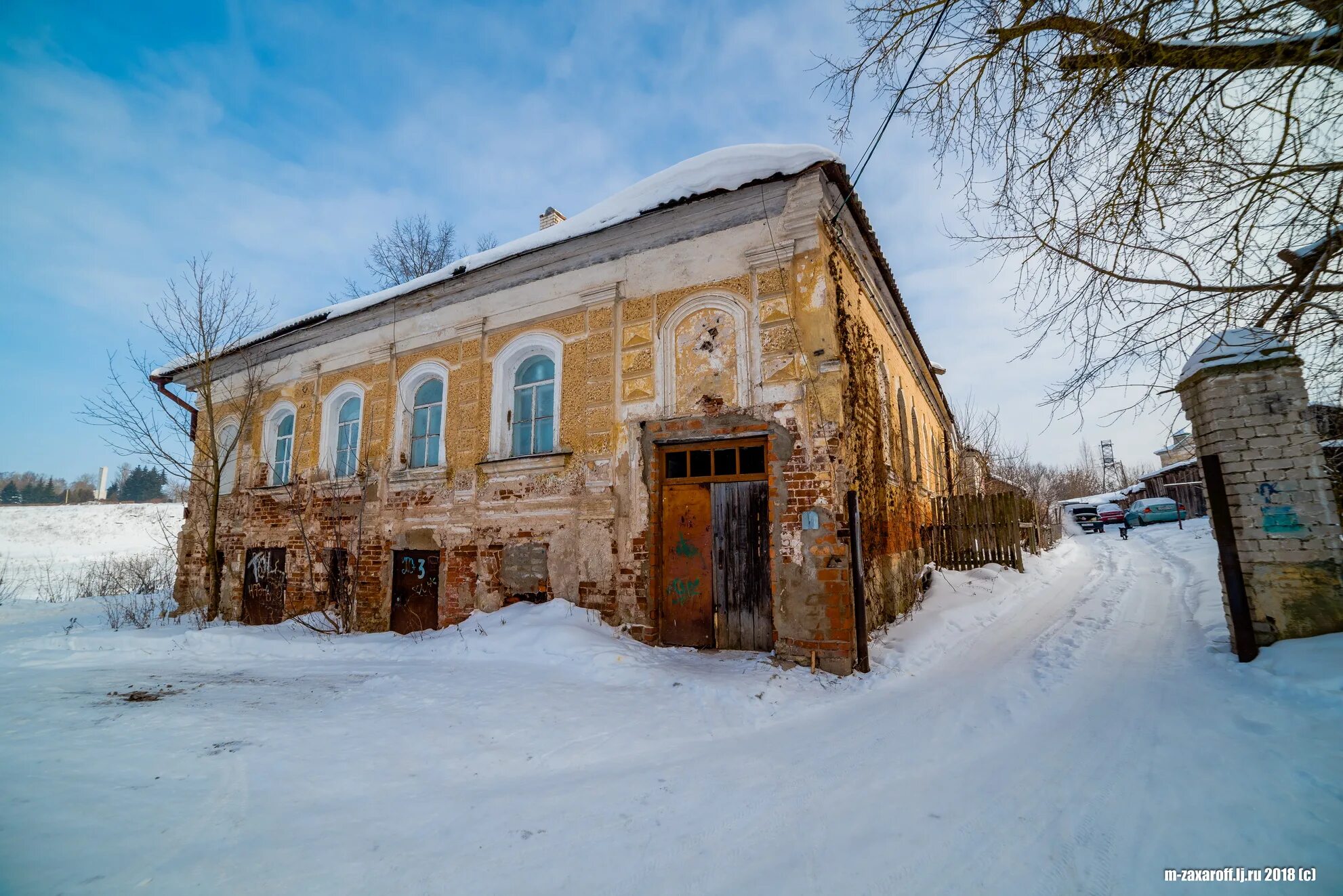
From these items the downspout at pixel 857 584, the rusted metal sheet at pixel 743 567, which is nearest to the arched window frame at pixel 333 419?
the rusted metal sheet at pixel 743 567

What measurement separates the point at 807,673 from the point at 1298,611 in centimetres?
400

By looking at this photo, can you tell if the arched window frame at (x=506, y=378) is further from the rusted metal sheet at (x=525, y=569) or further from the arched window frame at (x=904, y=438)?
the arched window frame at (x=904, y=438)

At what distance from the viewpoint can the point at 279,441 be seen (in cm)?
1068

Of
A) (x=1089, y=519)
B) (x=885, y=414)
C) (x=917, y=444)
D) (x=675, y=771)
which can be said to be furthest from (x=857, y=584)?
(x=1089, y=519)

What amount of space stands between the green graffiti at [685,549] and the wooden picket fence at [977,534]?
5921mm

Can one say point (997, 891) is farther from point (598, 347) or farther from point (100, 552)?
point (100, 552)

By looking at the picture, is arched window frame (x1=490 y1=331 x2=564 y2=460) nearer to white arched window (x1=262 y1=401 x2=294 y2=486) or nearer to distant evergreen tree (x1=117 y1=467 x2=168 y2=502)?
white arched window (x1=262 y1=401 x2=294 y2=486)

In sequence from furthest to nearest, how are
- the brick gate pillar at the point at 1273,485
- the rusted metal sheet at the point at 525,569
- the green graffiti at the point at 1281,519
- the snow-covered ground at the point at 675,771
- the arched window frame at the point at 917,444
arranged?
the arched window frame at the point at 917,444 < the rusted metal sheet at the point at 525,569 < the green graffiti at the point at 1281,519 < the brick gate pillar at the point at 1273,485 < the snow-covered ground at the point at 675,771

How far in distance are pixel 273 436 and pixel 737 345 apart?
974 centimetres

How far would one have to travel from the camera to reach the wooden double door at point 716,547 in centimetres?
593

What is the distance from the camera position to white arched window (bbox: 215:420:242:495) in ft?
35.9

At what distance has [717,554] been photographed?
6.14 meters

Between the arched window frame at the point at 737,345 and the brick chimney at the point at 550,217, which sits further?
the brick chimney at the point at 550,217

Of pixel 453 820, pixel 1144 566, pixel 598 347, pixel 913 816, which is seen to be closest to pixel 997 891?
pixel 913 816
